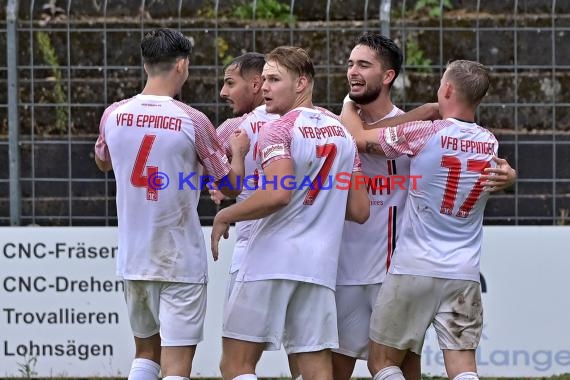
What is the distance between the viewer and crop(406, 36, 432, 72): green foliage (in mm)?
9422

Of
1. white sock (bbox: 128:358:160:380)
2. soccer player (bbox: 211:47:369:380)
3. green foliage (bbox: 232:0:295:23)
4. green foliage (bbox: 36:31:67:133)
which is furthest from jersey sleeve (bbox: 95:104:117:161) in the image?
green foliage (bbox: 232:0:295:23)

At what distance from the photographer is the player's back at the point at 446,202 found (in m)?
6.58

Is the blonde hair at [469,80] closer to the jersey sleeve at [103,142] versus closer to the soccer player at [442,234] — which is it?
the soccer player at [442,234]

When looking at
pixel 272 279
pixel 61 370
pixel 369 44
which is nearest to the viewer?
pixel 272 279

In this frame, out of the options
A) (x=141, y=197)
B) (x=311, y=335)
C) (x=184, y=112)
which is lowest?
(x=311, y=335)

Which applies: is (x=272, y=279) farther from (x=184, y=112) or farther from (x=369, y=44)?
(x=369, y=44)

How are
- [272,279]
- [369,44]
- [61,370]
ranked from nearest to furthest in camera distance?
[272,279], [369,44], [61,370]

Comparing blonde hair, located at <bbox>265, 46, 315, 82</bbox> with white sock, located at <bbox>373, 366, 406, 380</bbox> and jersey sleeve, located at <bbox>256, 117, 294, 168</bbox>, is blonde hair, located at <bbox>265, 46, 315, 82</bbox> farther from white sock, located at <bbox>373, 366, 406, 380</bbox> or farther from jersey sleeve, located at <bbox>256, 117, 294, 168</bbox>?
white sock, located at <bbox>373, 366, 406, 380</bbox>

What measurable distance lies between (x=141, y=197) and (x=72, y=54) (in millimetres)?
3153

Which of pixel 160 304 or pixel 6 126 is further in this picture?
pixel 6 126

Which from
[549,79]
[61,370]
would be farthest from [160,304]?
[549,79]

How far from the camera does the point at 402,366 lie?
23.4 ft

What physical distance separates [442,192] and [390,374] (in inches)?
37.2

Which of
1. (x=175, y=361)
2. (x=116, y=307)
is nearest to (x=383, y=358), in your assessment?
(x=175, y=361)
